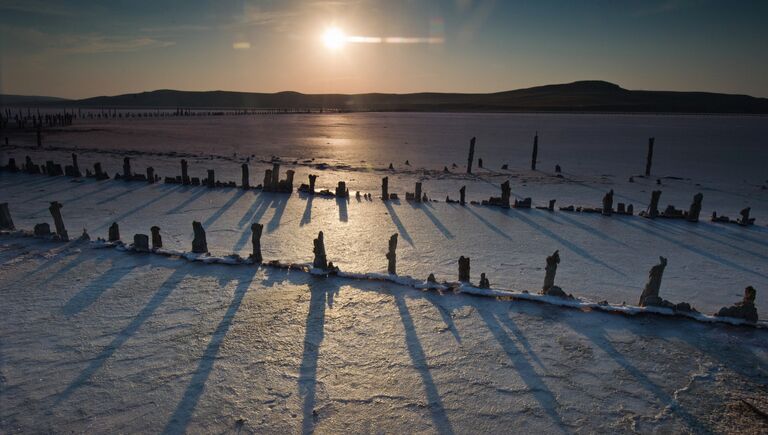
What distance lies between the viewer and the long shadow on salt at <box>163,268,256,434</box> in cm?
454

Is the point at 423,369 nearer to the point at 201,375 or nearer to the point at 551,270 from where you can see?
the point at 201,375

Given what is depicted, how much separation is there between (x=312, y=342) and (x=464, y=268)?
3.10 m

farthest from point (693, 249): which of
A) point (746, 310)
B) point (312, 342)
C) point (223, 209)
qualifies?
point (223, 209)

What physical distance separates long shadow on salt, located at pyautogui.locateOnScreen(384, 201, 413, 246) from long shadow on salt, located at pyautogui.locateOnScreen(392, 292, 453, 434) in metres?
3.98

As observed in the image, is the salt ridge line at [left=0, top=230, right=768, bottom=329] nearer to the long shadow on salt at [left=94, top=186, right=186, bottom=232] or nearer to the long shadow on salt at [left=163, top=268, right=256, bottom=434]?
the long shadow on salt at [left=163, top=268, right=256, bottom=434]

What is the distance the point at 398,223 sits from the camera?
12.7 meters

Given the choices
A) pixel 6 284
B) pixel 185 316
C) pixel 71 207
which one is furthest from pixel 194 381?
pixel 71 207

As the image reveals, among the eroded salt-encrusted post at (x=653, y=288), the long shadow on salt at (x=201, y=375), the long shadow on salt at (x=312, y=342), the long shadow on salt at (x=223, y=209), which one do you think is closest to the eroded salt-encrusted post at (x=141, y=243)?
the long shadow on salt at (x=223, y=209)

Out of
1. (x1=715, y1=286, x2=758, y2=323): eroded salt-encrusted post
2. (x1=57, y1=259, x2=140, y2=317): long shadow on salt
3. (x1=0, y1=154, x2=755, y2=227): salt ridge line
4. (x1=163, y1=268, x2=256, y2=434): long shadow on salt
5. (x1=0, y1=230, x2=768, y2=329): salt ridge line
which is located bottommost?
(x1=163, y1=268, x2=256, y2=434): long shadow on salt

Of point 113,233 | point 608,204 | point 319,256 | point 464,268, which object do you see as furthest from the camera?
point 608,204

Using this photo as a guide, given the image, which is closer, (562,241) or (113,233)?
(113,233)

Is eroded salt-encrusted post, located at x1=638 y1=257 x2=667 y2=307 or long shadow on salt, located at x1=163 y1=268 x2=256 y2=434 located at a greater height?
eroded salt-encrusted post, located at x1=638 y1=257 x2=667 y2=307

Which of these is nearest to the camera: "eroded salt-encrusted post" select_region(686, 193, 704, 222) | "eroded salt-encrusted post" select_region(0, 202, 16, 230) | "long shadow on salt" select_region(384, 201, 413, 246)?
"eroded salt-encrusted post" select_region(0, 202, 16, 230)

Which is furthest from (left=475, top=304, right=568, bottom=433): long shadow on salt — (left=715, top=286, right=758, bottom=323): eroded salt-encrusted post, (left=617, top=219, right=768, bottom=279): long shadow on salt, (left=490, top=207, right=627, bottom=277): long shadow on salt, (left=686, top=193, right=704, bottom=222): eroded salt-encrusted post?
(left=686, top=193, right=704, bottom=222): eroded salt-encrusted post
